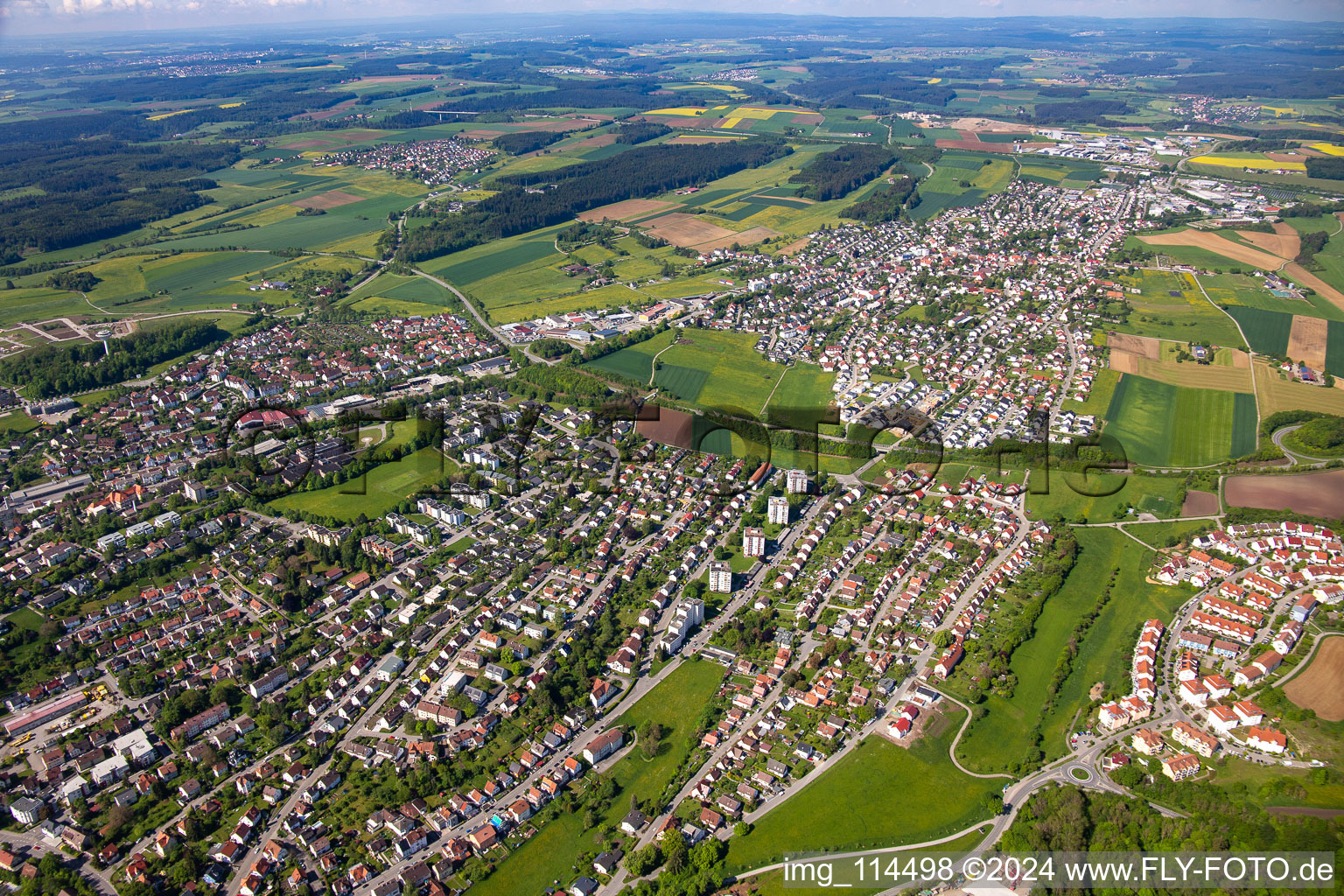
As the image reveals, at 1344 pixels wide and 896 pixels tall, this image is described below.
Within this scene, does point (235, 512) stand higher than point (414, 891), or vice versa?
point (235, 512)

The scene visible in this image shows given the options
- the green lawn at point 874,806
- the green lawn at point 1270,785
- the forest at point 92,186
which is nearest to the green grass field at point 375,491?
the green lawn at point 874,806

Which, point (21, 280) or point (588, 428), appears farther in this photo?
point (21, 280)

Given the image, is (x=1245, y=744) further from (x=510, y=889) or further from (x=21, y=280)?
(x=21, y=280)

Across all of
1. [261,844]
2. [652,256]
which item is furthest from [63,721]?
[652,256]

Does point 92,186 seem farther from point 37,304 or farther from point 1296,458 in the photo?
point 1296,458

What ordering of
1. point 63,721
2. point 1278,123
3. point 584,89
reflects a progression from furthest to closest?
point 584,89 < point 1278,123 < point 63,721

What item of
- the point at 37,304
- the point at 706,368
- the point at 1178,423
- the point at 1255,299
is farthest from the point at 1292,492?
the point at 37,304

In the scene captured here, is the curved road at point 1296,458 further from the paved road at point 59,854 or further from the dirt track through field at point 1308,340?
the paved road at point 59,854
